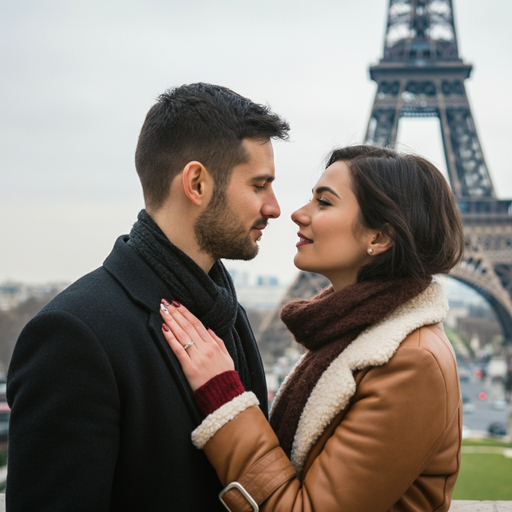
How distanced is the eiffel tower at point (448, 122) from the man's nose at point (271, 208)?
18.6m

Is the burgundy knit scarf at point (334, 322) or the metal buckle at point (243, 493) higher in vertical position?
the burgundy knit scarf at point (334, 322)

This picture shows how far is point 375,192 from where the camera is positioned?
2486mm

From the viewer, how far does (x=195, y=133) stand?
233cm

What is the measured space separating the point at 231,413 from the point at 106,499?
0.51m

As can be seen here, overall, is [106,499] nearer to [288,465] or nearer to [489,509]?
[288,465]

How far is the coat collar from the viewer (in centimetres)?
214

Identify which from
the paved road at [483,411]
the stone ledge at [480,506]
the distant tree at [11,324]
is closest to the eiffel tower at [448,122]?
the paved road at [483,411]

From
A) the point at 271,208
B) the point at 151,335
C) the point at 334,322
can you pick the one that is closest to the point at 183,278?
the point at 151,335

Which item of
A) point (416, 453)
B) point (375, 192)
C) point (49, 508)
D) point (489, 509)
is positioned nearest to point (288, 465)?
point (416, 453)

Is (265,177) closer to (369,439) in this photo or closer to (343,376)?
(343,376)

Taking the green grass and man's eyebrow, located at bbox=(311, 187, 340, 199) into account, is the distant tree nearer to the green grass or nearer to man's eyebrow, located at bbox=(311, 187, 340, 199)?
the green grass

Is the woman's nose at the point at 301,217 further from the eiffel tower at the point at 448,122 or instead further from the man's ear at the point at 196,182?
the eiffel tower at the point at 448,122

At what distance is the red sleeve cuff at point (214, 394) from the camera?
213 centimetres

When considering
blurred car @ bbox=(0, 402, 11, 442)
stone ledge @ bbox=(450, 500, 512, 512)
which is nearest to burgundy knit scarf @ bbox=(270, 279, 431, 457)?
stone ledge @ bbox=(450, 500, 512, 512)
